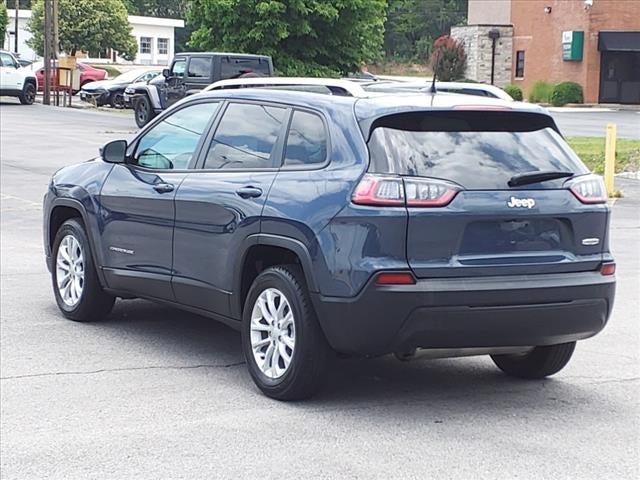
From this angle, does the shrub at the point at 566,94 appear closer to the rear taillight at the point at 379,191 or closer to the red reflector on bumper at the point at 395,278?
the rear taillight at the point at 379,191

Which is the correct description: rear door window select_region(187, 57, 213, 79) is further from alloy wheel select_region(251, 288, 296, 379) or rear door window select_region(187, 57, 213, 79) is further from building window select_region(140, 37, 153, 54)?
building window select_region(140, 37, 153, 54)

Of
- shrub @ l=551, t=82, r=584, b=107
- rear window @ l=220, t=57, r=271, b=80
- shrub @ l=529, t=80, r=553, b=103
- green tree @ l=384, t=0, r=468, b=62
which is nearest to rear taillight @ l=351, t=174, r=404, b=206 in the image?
rear window @ l=220, t=57, r=271, b=80

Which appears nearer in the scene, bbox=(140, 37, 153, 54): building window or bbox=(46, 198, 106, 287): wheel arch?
bbox=(46, 198, 106, 287): wheel arch

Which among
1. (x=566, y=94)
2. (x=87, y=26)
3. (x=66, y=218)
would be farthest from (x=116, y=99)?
(x=66, y=218)

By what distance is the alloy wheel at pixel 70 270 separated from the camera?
8.69 meters

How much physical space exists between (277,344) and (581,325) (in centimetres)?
168

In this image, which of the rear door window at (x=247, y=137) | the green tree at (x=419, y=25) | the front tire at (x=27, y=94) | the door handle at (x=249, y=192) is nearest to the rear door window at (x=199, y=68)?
the front tire at (x=27, y=94)

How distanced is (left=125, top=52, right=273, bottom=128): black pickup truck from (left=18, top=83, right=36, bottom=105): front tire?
11.0 meters

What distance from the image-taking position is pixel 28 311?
30.0 ft

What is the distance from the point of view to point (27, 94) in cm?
4259

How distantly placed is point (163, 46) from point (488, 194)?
281 ft

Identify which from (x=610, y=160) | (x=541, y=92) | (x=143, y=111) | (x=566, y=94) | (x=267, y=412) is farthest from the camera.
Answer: (x=541, y=92)

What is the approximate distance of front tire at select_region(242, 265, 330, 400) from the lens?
635 centimetres

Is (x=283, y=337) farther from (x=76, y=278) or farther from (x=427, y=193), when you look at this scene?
(x=76, y=278)
